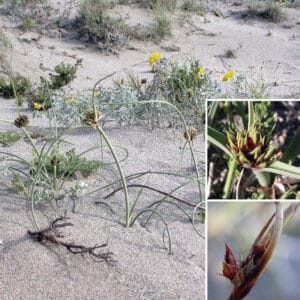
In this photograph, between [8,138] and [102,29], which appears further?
[102,29]

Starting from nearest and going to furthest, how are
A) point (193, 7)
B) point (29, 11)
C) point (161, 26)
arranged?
point (161, 26) → point (29, 11) → point (193, 7)

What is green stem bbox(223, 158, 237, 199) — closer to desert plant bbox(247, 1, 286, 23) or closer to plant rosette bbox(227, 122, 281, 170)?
plant rosette bbox(227, 122, 281, 170)

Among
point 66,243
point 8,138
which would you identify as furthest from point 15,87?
point 66,243

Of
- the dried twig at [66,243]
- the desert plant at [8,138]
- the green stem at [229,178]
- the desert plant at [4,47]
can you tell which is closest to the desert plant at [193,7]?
the desert plant at [4,47]

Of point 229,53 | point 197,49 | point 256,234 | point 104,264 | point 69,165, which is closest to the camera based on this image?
point 256,234

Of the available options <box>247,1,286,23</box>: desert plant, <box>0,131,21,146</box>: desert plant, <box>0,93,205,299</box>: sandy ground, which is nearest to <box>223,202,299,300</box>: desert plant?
<box>0,93,205,299</box>: sandy ground

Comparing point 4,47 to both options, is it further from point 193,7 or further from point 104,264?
point 104,264

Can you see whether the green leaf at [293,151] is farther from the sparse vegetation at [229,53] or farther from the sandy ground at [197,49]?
the sparse vegetation at [229,53]
